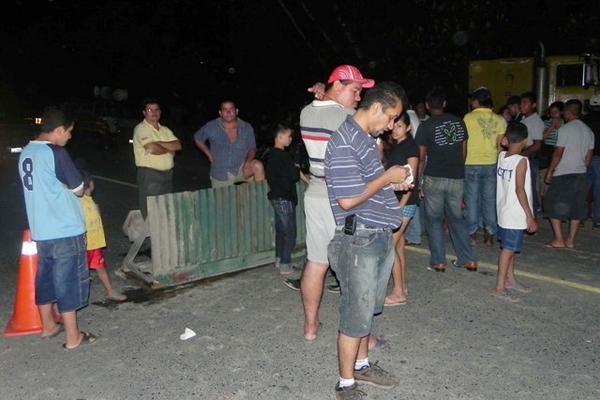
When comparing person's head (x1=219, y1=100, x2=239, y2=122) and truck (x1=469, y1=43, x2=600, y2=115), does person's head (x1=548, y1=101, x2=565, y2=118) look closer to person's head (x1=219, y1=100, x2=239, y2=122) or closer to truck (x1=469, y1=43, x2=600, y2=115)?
person's head (x1=219, y1=100, x2=239, y2=122)

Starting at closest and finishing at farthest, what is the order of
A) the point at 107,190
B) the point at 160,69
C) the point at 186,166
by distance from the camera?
1. the point at 107,190
2. the point at 186,166
3. the point at 160,69

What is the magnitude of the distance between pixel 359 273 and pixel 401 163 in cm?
A: 190

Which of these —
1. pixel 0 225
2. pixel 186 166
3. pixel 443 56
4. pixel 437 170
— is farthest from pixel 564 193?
pixel 443 56

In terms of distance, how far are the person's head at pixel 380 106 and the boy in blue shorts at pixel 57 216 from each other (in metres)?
2.20

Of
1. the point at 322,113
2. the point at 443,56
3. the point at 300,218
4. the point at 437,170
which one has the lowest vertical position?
the point at 300,218

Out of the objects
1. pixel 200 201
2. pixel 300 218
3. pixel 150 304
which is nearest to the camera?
pixel 150 304

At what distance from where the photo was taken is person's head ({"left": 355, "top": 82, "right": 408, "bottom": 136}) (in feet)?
11.8

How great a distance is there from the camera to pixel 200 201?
6254mm

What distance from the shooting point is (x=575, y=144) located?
24.5 ft

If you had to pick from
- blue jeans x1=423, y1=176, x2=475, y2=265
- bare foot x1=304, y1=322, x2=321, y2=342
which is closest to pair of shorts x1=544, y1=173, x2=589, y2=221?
blue jeans x1=423, y1=176, x2=475, y2=265

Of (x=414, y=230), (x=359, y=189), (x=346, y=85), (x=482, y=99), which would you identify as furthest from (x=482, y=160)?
(x=359, y=189)

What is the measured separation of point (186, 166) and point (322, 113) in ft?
40.4

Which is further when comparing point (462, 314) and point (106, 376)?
point (462, 314)

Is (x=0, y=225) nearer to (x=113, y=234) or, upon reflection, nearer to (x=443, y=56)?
(x=113, y=234)
